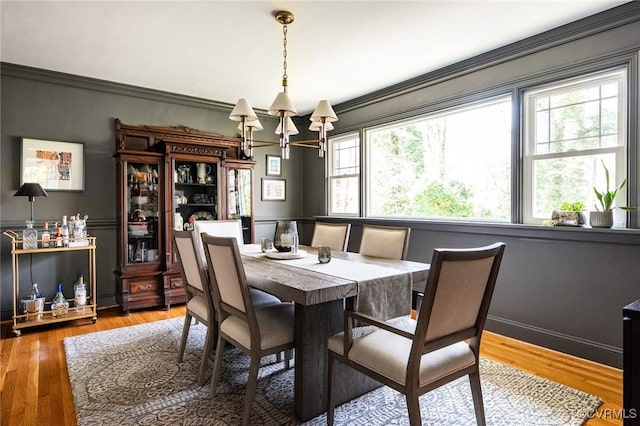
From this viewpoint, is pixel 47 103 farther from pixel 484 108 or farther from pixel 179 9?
pixel 484 108

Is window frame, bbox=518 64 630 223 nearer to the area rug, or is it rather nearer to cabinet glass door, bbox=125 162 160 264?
the area rug

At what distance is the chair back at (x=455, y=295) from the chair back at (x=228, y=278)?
2.84 feet

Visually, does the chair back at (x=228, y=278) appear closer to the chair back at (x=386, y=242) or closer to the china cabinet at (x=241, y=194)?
the chair back at (x=386, y=242)

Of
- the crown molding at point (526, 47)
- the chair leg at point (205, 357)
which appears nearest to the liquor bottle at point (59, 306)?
the chair leg at point (205, 357)

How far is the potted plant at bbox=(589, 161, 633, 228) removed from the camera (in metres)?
2.46

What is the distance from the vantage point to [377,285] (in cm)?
188

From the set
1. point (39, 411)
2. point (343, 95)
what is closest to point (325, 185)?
point (343, 95)

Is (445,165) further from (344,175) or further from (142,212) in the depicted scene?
(142,212)

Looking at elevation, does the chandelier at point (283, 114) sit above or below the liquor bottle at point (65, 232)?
above

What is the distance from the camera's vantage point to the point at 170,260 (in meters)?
4.00

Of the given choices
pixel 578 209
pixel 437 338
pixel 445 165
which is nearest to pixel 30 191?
pixel 437 338

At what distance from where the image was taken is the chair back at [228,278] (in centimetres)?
178

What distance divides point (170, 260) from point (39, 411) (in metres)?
2.11

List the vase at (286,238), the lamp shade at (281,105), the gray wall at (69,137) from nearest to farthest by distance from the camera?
the lamp shade at (281,105), the vase at (286,238), the gray wall at (69,137)
